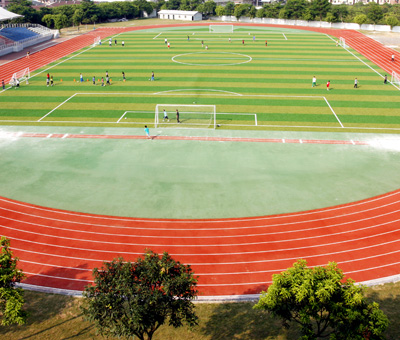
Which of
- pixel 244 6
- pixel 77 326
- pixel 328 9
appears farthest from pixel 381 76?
pixel 244 6

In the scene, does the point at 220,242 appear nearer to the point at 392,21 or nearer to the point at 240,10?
the point at 392,21

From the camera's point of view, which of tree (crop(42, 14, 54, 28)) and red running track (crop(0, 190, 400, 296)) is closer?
red running track (crop(0, 190, 400, 296))

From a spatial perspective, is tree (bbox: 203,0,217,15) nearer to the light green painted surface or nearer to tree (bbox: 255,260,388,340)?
the light green painted surface

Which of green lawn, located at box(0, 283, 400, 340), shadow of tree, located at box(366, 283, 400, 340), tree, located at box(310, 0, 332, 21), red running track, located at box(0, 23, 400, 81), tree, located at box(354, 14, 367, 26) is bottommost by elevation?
green lawn, located at box(0, 283, 400, 340)

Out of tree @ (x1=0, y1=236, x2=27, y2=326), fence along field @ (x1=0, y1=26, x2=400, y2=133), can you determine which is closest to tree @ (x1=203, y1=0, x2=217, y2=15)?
fence along field @ (x1=0, y1=26, x2=400, y2=133)

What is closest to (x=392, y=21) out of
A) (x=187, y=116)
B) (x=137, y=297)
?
(x=187, y=116)

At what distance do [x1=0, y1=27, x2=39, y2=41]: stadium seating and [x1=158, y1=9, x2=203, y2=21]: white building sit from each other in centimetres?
5817

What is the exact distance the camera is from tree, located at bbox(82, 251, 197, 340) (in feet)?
43.4

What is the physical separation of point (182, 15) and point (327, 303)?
133552 millimetres

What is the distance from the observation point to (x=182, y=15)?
13450 cm

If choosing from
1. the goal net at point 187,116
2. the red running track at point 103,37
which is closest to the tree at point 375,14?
the red running track at point 103,37

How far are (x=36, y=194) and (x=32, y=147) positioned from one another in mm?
8803

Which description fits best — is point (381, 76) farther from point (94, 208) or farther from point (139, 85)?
point (94, 208)

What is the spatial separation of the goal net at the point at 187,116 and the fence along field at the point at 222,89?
0.42m
